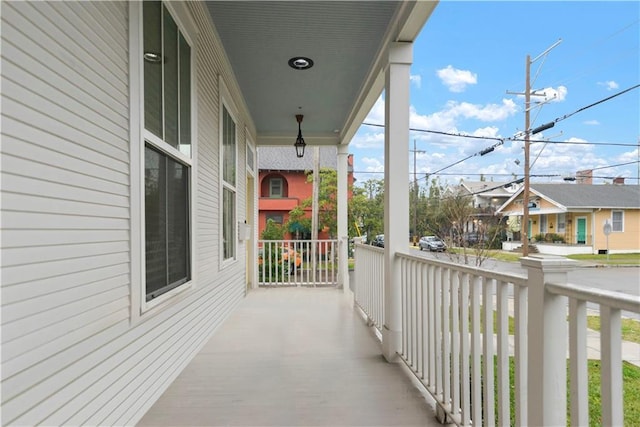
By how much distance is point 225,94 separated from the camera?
12.5 feet

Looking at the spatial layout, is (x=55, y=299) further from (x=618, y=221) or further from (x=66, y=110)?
(x=618, y=221)

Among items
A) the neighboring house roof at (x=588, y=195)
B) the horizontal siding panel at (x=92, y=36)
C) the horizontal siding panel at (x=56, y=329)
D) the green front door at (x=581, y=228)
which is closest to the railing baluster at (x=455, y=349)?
the horizontal siding panel at (x=56, y=329)

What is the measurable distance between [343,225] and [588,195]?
11835 millimetres

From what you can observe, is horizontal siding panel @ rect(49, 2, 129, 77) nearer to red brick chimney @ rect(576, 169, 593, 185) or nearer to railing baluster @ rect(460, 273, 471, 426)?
railing baluster @ rect(460, 273, 471, 426)

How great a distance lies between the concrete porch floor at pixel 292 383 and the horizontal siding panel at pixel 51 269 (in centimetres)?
107

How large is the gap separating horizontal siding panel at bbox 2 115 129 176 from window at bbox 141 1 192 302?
14.1 inches

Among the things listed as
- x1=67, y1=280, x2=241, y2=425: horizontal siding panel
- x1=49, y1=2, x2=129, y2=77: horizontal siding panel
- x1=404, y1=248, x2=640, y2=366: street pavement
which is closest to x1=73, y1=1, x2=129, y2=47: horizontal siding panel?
x1=49, y1=2, x2=129, y2=77: horizontal siding panel

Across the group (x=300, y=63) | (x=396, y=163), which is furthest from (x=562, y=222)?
(x=300, y=63)

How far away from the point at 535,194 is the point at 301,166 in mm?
10097

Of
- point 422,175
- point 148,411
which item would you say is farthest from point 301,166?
point 148,411

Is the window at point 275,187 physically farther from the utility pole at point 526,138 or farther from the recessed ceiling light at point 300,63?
the recessed ceiling light at point 300,63

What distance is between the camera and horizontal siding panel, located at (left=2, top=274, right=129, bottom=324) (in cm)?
101

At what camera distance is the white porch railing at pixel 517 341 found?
911 mm

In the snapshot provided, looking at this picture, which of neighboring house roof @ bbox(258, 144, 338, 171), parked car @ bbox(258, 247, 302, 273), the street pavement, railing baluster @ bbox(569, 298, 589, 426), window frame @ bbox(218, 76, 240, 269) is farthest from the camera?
neighboring house roof @ bbox(258, 144, 338, 171)
